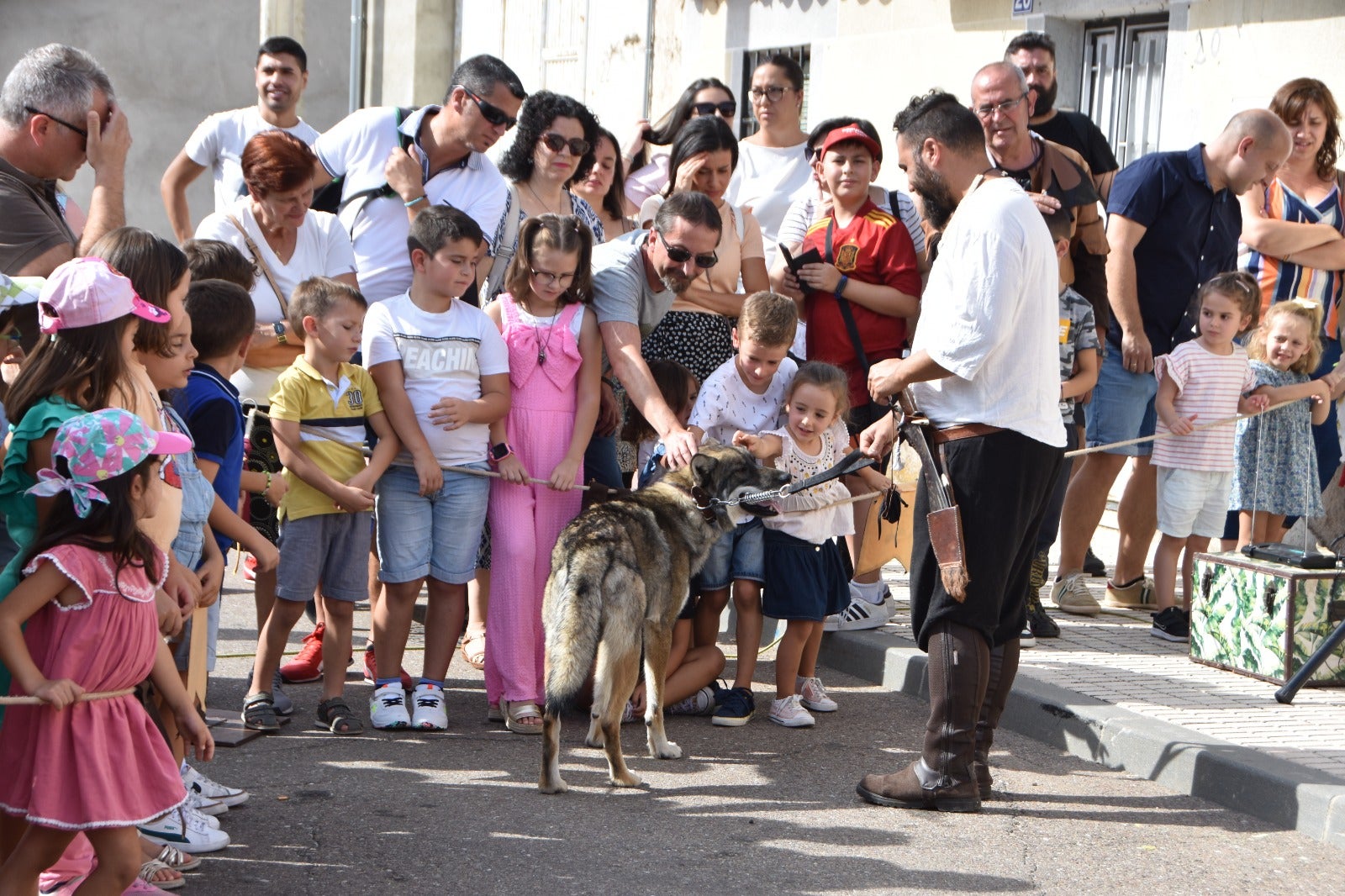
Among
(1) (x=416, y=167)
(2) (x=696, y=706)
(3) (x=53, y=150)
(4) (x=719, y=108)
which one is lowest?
(2) (x=696, y=706)

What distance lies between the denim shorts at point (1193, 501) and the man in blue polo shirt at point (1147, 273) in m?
0.34

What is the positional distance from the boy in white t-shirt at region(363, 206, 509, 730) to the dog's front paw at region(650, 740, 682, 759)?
2.81ft

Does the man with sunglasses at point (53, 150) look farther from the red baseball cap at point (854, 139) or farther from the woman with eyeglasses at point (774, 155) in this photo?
the woman with eyeglasses at point (774, 155)

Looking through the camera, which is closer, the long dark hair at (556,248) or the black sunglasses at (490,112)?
the long dark hair at (556,248)

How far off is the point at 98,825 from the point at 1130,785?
3.75 meters

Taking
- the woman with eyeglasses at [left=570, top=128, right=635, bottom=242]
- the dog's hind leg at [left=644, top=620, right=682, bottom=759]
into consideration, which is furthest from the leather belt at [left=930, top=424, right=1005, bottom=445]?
the woman with eyeglasses at [left=570, top=128, right=635, bottom=242]

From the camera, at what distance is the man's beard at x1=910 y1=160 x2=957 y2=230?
16.7ft

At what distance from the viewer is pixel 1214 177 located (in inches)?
306

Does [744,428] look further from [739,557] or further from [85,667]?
[85,667]

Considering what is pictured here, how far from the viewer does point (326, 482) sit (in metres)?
5.64

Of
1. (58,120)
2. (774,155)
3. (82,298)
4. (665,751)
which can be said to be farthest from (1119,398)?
(82,298)

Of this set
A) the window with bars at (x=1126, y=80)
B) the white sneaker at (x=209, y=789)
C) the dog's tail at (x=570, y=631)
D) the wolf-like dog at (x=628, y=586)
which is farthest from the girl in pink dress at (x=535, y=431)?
the window with bars at (x=1126, y=80)

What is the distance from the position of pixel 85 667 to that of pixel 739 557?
3162 millimetres

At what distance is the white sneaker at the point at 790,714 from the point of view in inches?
241
